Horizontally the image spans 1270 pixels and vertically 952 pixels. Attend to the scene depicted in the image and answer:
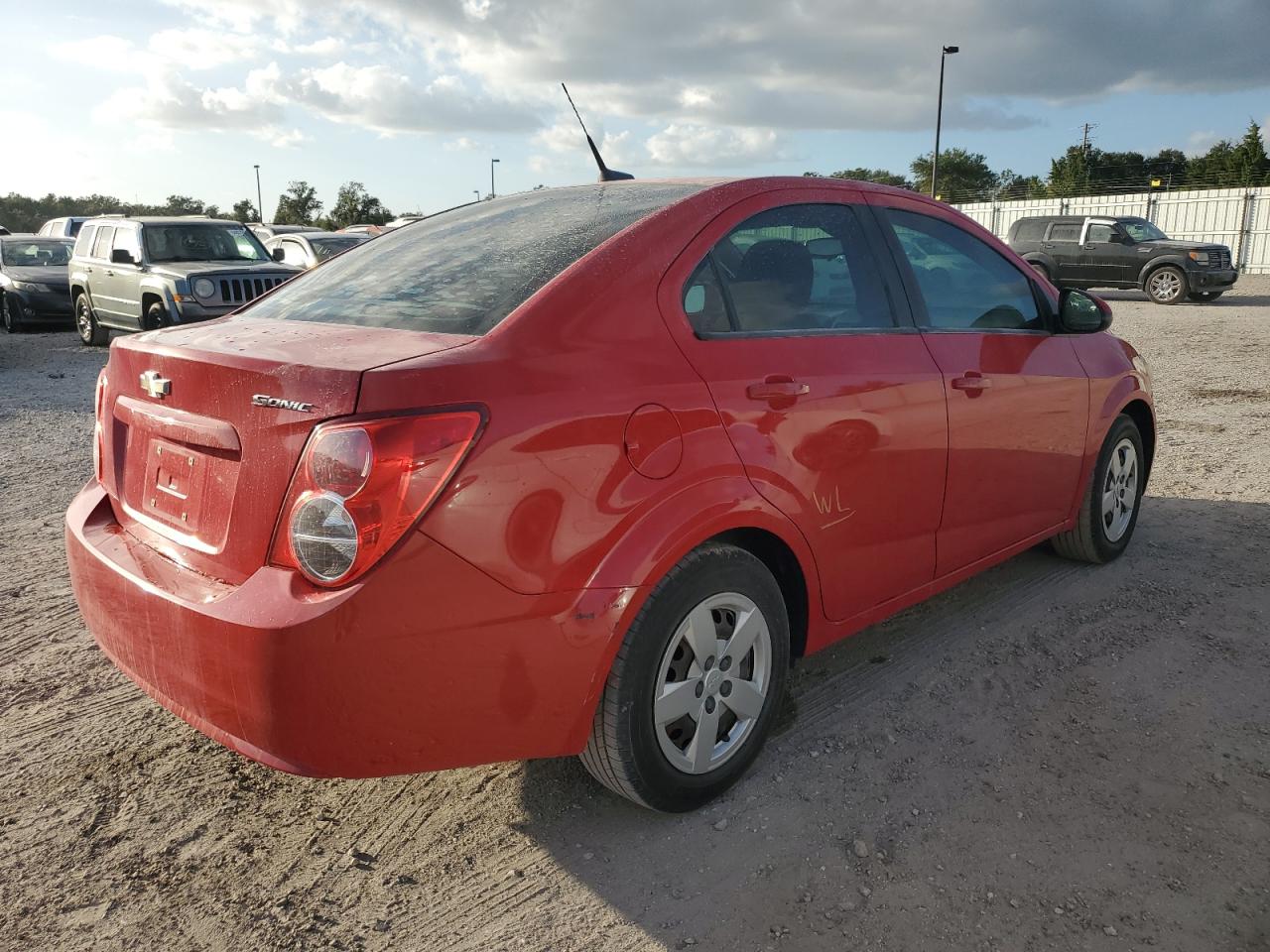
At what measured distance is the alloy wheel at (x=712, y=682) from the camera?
2607 millimetres

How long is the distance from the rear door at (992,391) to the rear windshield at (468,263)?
108cm

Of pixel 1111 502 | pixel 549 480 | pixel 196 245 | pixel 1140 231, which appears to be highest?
pixel 1140 231

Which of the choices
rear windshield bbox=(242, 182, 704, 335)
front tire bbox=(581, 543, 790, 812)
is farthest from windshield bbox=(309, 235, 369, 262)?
front tire bbox=(581, 543, 790, 812)

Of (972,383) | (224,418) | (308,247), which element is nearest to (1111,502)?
(972,383)

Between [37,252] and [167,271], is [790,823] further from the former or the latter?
[37,252]

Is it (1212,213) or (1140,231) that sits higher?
(1212,213)

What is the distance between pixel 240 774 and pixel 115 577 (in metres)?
0.78

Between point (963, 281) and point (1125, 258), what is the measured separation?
18788 mm

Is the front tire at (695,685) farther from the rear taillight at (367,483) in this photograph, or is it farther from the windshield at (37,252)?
the windshield at (37,252)

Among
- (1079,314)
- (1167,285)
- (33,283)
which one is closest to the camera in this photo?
(1079,314)

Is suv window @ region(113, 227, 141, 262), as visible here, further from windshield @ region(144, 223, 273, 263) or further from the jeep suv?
windshield @ region(144, 223, 273, 263)

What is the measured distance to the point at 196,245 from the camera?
42.2 feet

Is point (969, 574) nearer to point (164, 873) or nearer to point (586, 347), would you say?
point (586, 347)

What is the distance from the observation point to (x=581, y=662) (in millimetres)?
2342
